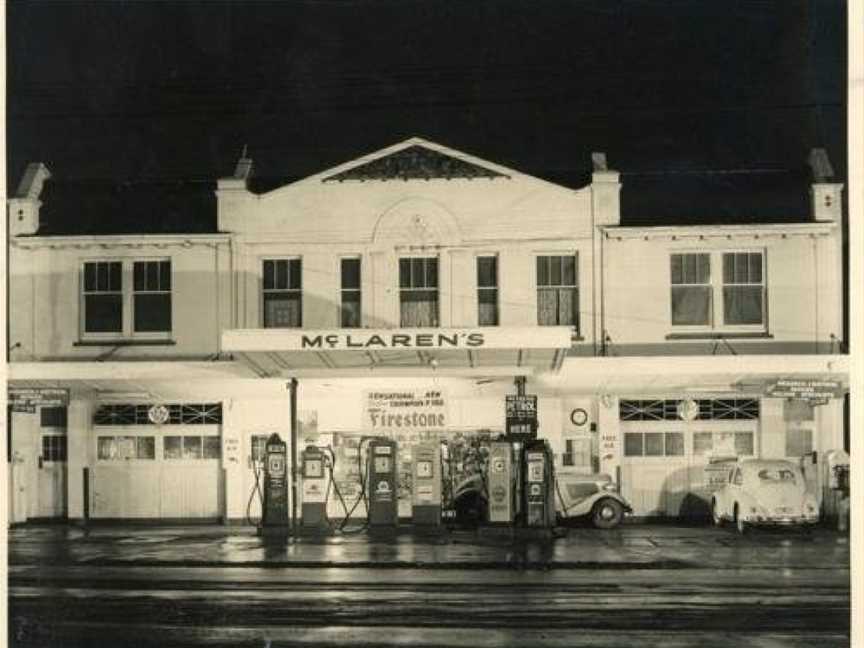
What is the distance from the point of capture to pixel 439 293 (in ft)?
72.9

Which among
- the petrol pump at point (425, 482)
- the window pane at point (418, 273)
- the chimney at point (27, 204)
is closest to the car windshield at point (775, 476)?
the petrol pump at point (425, 482)

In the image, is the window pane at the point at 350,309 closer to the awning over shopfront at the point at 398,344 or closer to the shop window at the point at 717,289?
the awning over shopfront at the point at 398,344

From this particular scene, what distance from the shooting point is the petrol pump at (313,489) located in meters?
20.4

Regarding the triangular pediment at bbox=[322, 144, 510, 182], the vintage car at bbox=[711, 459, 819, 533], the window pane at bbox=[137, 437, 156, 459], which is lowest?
the vintage car at bbox=[711, 459, 819, 533]

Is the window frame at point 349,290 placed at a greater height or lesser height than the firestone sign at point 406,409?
greater

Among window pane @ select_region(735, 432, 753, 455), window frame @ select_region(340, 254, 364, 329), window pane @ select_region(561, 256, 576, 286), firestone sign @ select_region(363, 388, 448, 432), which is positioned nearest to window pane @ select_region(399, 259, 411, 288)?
window frame @ select_region(340, 254, 364, 329)

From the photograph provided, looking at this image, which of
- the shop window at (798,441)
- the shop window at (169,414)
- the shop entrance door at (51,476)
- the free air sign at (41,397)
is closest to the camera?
the free air sign at (41,397)

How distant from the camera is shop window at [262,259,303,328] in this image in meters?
22.5

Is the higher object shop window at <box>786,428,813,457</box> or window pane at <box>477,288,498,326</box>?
window pane at <box>477,288,498,326</box>

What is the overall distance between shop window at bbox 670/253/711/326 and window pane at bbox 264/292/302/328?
276 inches

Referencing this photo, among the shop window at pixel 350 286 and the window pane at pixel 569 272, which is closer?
the window pane at pixel 569 272

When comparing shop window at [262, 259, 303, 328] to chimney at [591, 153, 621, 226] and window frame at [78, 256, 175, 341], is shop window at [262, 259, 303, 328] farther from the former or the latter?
A: chimney at [591, 153, 621, 226]

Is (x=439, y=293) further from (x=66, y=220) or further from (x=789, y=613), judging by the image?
(x=789, y=613)

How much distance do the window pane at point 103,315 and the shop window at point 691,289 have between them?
407 inches
